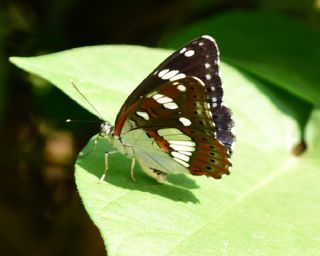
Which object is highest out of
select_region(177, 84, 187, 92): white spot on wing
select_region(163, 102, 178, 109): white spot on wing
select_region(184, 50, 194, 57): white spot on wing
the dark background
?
select_region(184, 50, 194, 57): white spot on wing

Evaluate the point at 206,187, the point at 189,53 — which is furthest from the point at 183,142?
the point at 189,53

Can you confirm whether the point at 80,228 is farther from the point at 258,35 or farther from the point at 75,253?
the point at 258,35

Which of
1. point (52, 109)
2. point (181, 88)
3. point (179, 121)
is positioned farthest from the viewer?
point (52, 109)

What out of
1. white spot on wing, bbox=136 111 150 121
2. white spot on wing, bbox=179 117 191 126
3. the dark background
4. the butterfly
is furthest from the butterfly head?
the dark background

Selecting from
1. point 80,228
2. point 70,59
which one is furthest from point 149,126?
point 80,228

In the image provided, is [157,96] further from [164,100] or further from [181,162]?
[181,162]

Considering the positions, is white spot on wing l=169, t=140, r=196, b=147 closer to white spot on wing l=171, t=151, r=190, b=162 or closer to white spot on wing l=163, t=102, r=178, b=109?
white spot on wing l=171, t=151, r=190, b=162

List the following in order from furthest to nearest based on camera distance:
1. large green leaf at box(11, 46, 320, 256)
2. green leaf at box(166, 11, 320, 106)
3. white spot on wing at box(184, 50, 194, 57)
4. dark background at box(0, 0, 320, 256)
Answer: dark background at box(0, 0, 320, 256) → green leaf at box(166, 11, 320, 106) → white spot on wing at box(184, 50, 194, 57) → large green leaf at box(11, 46, 320, 256)
